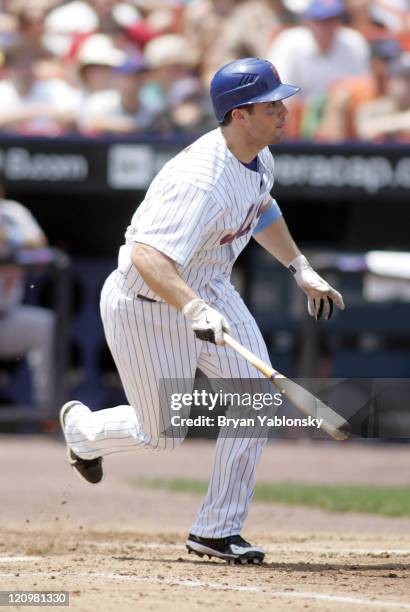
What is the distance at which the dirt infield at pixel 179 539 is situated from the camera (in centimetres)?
409

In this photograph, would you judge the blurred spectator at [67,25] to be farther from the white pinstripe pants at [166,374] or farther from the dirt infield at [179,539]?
the white pinstripe pants at [166,374]

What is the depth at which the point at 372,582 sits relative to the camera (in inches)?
175

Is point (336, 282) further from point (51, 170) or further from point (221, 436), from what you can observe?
point (221, 436)

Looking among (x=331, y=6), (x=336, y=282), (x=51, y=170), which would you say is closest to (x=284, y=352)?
(x=336, y=282)

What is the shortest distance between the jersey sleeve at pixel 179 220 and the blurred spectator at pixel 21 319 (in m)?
4.71

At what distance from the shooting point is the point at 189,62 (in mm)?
10383

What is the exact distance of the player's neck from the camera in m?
4.79

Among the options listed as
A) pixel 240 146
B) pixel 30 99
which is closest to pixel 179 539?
pixel 240 146

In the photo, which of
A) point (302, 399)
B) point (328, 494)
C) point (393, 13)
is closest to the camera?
point (302, 399)

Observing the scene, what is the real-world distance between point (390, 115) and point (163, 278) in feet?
18.1

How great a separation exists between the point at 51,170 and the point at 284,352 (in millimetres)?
2180

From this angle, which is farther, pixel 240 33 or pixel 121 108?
pixel 240 33

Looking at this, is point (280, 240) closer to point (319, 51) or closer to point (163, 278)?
point (163, 278)

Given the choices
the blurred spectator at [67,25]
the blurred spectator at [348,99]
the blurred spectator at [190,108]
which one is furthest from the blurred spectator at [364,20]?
the blurred spectator at [67,25]
